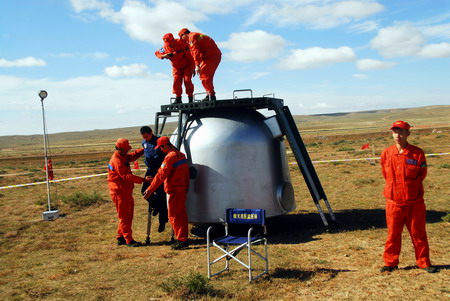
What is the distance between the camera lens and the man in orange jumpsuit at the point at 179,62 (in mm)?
9547

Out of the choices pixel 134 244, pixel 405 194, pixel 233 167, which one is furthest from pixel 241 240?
pixel 134 244

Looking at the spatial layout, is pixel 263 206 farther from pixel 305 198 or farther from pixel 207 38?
pixel 305 198

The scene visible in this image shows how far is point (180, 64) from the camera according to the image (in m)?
9.90

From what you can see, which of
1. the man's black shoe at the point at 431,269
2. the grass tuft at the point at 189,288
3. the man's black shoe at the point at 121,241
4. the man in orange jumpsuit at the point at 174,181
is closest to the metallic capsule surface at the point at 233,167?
the man in orange jumpsuit at the point at 174,181

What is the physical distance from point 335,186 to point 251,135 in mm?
8383

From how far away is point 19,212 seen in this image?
46.6ft

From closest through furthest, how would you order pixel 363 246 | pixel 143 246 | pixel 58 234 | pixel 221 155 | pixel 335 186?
1. pixel 363 246
2. pixel 221 155
3. pixel 143 246
4. pixel 58 234
5. pixel 335 186

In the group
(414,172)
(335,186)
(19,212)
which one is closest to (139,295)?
(414,172)

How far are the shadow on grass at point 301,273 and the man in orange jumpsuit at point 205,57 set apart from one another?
14.5 ft

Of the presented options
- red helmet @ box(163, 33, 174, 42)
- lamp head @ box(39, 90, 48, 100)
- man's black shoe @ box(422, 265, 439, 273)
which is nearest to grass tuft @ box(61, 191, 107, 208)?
lamp head @ box(39, 90, 48, 100)

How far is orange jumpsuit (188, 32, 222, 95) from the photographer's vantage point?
9.19 metres

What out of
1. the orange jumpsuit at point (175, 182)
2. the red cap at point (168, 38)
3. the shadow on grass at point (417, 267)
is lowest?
the shadow on grass at point (417, 267)

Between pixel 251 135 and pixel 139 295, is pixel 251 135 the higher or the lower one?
the higher one

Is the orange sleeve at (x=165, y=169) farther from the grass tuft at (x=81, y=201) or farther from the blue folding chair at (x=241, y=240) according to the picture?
the grass tuft at (x=81, y=201)
